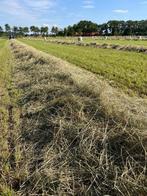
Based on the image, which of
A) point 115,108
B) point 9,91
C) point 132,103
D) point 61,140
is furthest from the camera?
point 9,91

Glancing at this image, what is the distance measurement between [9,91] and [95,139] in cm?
628

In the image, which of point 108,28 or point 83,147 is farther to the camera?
point 108,28

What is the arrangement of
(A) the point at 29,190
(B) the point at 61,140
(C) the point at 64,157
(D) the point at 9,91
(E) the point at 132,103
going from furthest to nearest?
(D) the point at 9,91 → (E) the point at 132,103 → (B) the point at 61,140 → (C) the point at 64,157 → (A) the point at 29,190

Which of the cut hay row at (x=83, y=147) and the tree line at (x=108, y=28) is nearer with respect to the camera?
the cut hay row at (x=83, y=147)

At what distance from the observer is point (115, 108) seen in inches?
259

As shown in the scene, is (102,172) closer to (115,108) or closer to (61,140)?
(61,140)

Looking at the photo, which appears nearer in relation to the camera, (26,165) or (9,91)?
(26,165)

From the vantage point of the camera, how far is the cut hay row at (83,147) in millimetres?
4609

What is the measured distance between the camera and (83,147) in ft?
18.0

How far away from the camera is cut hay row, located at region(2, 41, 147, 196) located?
4609 millimetres

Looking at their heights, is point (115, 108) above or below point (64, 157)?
above

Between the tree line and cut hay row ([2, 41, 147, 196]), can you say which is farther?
the tree line

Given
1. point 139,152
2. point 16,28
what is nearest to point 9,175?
point 139,152

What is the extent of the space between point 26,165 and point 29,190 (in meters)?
0.67
